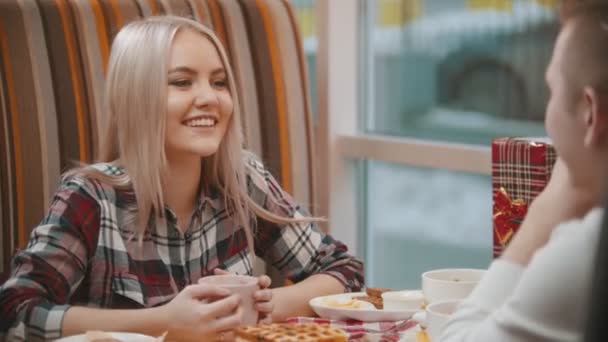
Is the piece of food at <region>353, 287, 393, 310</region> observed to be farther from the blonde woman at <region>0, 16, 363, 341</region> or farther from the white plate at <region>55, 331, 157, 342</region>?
the white plate at <region>55, 331, 157, 342</region>

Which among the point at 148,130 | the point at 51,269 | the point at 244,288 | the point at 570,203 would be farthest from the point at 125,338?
the point at 570,203

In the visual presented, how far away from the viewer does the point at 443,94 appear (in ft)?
12.1

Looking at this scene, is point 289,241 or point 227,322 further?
point 289,241

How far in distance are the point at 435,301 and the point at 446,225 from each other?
2.34 meters

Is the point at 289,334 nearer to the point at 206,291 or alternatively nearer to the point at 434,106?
the point at 206,291

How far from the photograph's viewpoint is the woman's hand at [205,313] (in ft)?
5.09

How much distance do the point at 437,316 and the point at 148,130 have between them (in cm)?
88

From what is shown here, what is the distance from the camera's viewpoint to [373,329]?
166 cm

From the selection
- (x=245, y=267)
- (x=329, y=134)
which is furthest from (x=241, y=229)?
(x=329, y=134)

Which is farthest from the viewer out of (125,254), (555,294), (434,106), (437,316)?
(434,106)

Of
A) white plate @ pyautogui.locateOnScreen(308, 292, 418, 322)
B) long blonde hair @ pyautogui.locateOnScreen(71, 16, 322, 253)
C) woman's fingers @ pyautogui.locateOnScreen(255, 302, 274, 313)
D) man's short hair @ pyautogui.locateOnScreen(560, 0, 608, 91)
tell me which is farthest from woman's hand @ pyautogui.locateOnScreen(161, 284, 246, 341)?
→ man's short hair @ pyautogui.locateOnScreen(560, 0, 608, 91)

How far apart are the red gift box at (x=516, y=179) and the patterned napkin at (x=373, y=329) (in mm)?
220

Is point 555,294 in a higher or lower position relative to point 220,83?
lower

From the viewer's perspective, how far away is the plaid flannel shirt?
1867 millimetres
